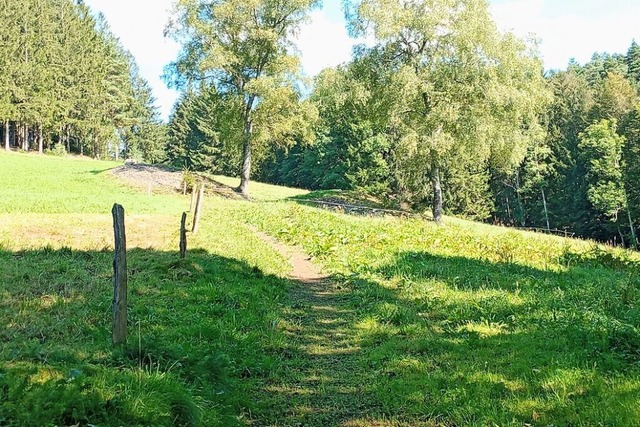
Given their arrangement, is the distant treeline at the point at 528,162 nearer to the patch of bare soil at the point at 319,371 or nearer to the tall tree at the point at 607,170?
the tall tree at the point at 607,170

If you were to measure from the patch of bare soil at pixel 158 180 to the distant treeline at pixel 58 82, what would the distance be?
25.7 meters

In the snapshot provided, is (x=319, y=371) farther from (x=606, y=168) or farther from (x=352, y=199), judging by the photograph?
(x=606, y=168)

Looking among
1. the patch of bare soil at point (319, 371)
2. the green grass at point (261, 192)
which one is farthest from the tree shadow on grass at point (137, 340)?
the green grass at point (261, 192)

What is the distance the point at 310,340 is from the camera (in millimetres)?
8148

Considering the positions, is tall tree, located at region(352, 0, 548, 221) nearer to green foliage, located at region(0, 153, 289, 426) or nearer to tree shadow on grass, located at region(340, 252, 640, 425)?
green foliage, located at region(0, 153, 289, 426)

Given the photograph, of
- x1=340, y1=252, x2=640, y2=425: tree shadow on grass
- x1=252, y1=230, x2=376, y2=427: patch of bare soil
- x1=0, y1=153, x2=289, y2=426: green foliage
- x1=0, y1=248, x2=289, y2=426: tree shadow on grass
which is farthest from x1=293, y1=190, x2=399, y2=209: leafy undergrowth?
x1=252, y1=230, x2=376, y2=427: patch of bare soil

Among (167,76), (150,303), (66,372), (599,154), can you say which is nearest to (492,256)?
(150,303)

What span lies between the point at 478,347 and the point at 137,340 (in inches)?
180

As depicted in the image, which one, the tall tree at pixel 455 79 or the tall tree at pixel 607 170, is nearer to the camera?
the tall tree at pixel 455 79

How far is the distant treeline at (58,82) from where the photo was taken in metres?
60.1

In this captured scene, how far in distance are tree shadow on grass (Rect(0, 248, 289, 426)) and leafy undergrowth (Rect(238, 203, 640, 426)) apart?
822mm

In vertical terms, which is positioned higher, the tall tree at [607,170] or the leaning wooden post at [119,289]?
the tall tree at [607,170]

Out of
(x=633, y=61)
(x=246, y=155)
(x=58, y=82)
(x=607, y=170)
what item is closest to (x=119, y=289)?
(x=246, y=155)

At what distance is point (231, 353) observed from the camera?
6.90 metres
